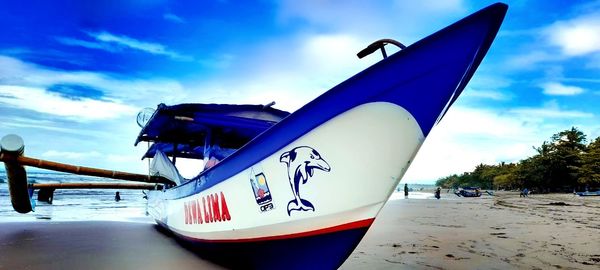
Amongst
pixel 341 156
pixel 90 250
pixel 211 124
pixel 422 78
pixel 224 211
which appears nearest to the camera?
pixel 422 78

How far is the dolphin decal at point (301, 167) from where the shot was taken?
2.94 meters

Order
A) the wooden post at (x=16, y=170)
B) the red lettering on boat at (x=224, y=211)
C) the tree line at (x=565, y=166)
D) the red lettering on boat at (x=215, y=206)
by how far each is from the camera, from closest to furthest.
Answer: the red lettering on boat at (x=224, y=211) → the red lettering on boat at (x=215, y=206) → the wooden post at (x=16, y=170) → the tree line at (x=565, y=166)

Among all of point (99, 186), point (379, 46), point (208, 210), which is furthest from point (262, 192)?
point (99, 186)

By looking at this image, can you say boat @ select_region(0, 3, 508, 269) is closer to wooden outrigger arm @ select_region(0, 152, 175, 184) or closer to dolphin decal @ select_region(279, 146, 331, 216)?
dolphin decal @ select_region(279, 146, 331, 216)

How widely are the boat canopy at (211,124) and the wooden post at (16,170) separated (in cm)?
237

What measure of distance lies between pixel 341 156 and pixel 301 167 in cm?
40

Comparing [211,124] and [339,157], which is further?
[211,124]

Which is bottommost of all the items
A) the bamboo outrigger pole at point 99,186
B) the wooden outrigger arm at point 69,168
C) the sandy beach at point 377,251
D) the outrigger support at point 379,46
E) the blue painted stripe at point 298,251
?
the sandy beach at point 377,251

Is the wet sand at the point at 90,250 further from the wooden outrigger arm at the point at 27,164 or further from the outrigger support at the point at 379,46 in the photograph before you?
the outrigger support at the point at 379,46

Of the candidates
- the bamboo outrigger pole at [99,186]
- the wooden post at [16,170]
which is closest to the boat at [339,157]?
the wooden post at [16,170]

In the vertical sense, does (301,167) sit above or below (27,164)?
below

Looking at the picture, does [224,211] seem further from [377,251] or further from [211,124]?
[377,251]

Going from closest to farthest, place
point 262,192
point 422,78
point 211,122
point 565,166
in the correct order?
point 422,78
point 262,192
point 211,122
point 565,166

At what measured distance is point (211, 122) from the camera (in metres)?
5.83
